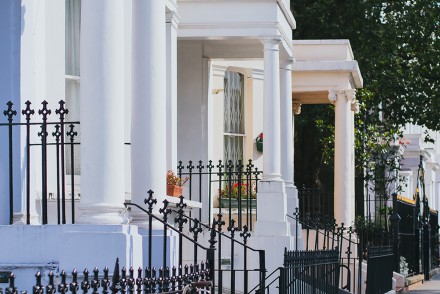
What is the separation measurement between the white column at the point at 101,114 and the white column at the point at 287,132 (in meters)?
10.1

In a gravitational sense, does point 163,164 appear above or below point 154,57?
below

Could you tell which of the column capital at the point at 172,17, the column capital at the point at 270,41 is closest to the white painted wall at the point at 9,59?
the column capital at the point at 172,17

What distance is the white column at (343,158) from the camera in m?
26.4

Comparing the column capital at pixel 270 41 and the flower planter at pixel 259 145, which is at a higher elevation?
the column capital at pixel 270 41

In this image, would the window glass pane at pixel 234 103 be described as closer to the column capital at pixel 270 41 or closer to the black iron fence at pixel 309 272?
the column capital at pixel 270 41

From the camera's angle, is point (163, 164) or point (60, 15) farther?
point (60, 15)

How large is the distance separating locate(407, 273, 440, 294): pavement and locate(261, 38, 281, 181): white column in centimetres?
715

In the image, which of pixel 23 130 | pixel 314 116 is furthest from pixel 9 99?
pixel 314 116

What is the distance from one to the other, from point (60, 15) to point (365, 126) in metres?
19.9

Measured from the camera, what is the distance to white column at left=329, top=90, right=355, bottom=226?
26.4m

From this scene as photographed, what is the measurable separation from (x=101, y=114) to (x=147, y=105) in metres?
1.63

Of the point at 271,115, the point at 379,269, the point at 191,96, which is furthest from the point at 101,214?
the point at 379,269

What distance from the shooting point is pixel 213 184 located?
74.3ft

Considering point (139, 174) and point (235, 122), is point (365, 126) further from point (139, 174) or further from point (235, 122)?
point (139, 174)
